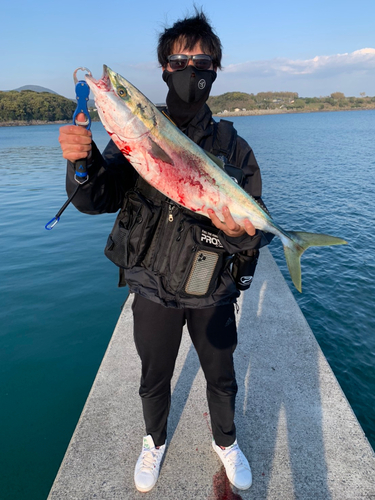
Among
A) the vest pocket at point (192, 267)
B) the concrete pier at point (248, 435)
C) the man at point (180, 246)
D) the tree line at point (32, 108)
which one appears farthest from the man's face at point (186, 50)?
the tree line at point (32, 108)

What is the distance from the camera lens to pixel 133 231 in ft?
8.20

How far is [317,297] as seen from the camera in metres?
8.65

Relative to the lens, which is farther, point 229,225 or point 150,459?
point 150,459

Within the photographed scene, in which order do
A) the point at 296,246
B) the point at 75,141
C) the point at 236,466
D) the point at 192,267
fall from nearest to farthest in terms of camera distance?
the point at 75,141 → the point at 192,267 → the point at 236,466 → the point at 296,246

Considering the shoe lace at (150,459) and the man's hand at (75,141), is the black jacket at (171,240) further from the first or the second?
the shoe lace at (150,459)

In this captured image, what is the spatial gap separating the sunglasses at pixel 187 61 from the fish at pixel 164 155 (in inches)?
24.2

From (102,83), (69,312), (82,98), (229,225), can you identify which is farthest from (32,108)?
(229,225)

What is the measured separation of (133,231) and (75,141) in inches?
30.7

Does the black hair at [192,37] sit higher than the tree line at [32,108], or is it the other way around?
A: the black hair at [192,37]

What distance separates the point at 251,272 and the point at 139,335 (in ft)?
3.59

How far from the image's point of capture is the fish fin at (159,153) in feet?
7.03

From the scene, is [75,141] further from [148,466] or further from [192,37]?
[148,466]

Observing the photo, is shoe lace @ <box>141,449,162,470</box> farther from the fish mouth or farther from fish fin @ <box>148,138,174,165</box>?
the fish mouth

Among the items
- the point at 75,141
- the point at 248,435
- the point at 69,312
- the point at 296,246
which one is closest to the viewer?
the point at 75,141
